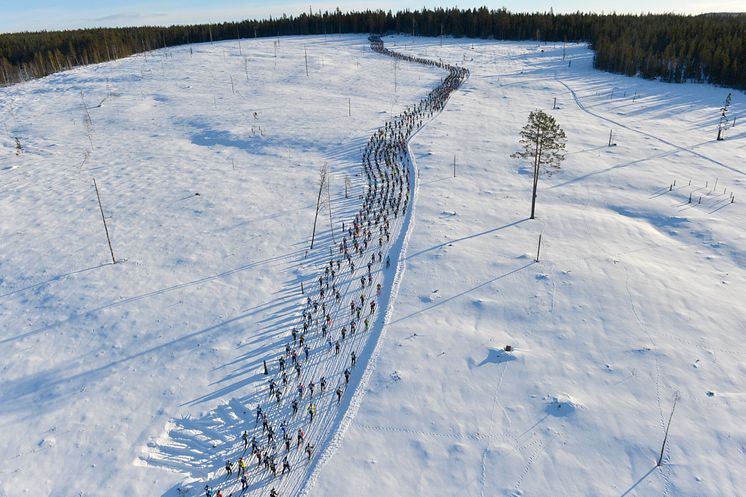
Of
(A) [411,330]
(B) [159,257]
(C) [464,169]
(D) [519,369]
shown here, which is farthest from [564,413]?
(C) [464,169]

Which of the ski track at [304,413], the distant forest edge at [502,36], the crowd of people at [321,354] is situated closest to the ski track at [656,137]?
the distant forest edge at [502,36]

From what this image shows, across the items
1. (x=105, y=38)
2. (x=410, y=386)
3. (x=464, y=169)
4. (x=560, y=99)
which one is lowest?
(x=410, y=386)

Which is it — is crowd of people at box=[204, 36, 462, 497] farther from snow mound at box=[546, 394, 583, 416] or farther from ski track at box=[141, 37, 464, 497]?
snow mound at box=[546, 394, 583, 416]

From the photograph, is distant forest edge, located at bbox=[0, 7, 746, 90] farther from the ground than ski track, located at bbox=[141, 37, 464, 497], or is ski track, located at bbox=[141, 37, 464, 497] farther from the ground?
distant forest edge, located at bbox=[0, 7, 746, 90]

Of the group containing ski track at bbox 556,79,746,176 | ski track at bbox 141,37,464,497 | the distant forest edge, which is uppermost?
the distant forest edge

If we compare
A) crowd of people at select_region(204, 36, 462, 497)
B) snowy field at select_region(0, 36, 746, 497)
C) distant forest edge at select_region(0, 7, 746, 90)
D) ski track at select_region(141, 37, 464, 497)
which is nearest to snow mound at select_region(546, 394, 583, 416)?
snowy field at select_region(0, 36, 746, 497)

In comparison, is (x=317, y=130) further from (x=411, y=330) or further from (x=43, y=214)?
(x=411, y=330)

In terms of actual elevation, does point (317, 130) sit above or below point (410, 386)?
above
